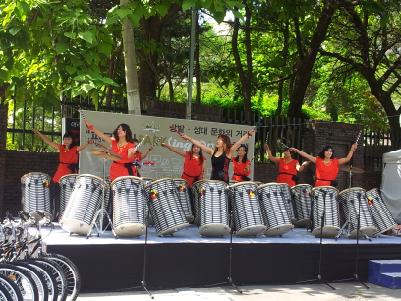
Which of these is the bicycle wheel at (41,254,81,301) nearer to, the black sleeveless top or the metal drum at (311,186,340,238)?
the black sleeveless top

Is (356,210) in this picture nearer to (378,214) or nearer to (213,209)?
(378,214)

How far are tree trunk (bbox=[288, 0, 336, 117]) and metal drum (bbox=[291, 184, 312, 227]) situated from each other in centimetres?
735

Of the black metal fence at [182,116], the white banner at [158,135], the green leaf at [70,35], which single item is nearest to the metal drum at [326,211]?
the black metal fence at [182,116]

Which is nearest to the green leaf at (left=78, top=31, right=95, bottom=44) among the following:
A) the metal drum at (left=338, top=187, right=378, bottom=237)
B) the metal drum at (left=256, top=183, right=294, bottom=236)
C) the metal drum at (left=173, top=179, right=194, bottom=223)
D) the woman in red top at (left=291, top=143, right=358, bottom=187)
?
the metal drum at (left=173, top=179, right=194, bottom=223)

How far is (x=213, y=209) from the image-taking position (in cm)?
893

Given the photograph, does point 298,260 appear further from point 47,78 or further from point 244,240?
point 47,78

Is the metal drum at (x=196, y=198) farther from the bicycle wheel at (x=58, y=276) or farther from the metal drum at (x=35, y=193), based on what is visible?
the bicycle wheel at (x=58, y=276)

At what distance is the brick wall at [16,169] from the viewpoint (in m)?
11.9

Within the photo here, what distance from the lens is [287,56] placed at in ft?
64.6

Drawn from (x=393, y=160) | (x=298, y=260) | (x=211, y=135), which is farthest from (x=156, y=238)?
(x=393, y=160)

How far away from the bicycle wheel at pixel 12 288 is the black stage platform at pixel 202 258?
5.77 ft

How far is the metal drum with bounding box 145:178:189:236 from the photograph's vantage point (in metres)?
8.59

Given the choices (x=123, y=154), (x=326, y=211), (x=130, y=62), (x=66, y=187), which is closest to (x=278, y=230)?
(x=326, y=211)

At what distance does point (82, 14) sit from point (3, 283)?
163 inches
